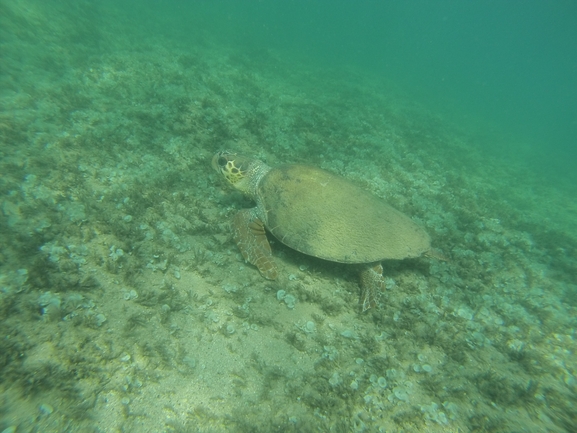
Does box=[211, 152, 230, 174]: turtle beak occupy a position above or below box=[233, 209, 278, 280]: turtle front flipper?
above

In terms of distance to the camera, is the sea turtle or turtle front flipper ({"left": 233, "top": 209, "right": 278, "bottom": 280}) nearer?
the sea turtle

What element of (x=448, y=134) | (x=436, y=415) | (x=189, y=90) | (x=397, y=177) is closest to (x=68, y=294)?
(x=436, y=415)

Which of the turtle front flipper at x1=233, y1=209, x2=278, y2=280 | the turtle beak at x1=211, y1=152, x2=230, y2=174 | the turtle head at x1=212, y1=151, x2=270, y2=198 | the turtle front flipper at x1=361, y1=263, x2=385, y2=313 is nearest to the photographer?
the turtle front flipper at x1=361, y1=263, x2=385, y2=313

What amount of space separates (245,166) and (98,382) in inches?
135

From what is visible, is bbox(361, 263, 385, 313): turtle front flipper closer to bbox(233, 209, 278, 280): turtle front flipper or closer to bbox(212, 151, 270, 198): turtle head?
bbox(233, 209, 278, 280): turtle front flipper

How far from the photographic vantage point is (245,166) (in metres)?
4.54

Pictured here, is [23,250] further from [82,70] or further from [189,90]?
[82,70]

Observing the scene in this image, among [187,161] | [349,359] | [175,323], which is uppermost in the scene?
[187,161]

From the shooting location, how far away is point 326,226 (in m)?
3.63

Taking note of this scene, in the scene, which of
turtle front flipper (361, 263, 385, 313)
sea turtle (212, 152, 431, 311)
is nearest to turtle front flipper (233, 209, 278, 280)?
sea turtle (212, 152, 431, 311)

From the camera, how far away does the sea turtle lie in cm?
356

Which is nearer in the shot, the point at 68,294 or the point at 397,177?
the point at 68,294

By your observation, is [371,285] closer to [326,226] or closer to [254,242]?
[326,226]

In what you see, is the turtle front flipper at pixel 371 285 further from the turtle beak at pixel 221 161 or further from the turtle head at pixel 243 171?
the turtle beak at pixel 221 161
